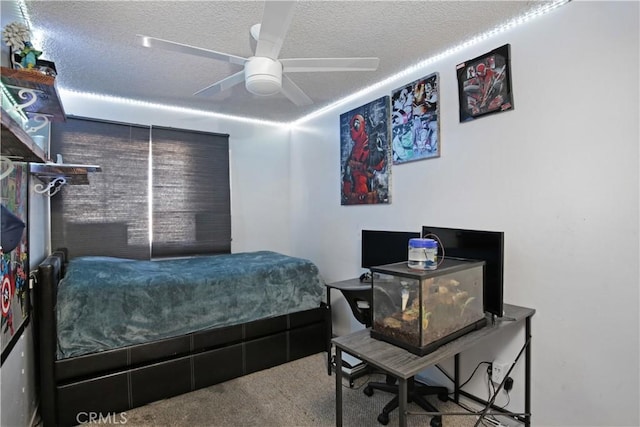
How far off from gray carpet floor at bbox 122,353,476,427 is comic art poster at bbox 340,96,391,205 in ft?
5.42

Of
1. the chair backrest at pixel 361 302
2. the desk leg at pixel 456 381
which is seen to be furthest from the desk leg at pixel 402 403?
the desk leg at pixel 456 381

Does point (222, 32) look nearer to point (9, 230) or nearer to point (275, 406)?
point (9, 230)

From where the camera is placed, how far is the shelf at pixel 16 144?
0.96 m

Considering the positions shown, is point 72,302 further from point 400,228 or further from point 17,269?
point 400,228

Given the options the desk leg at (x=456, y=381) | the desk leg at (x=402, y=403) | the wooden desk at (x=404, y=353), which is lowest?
the desk leg at (x=456, y=381)

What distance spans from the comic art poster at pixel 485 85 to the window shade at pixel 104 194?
316 centimetres

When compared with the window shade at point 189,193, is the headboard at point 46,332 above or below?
below

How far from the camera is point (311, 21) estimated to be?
1.88 meters

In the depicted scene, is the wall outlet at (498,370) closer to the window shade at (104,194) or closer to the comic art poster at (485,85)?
the comic art poster at (485,85)

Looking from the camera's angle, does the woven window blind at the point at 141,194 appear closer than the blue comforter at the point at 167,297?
No

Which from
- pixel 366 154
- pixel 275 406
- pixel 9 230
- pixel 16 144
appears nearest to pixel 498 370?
pixel 275 406

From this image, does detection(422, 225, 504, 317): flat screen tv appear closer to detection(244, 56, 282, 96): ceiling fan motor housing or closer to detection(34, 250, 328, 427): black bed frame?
detection(244, 56, 282, 96): ceiling fan motor housing

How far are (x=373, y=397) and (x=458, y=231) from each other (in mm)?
1430

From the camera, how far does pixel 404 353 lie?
1.43 meters
